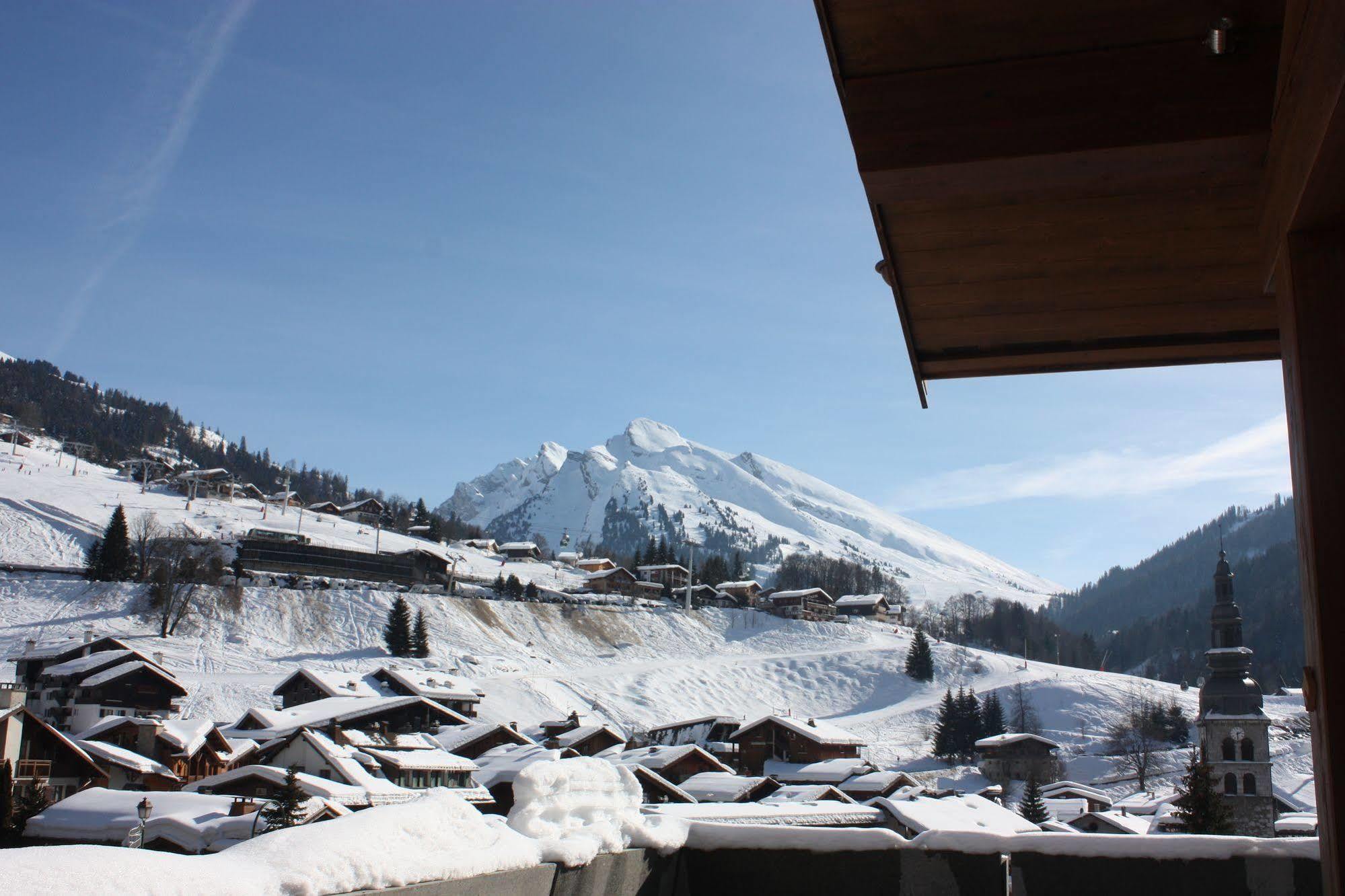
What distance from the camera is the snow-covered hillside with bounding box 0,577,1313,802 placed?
51781 mm

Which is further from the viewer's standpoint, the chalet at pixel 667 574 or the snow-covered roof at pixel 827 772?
the chalet at pixel 667 574

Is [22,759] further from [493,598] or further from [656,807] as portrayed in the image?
[493,598]

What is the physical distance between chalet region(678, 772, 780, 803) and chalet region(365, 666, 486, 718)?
1686cm

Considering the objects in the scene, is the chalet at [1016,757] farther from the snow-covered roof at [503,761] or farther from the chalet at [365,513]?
the chalet at [365,513]

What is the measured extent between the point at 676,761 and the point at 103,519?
58.8 metres

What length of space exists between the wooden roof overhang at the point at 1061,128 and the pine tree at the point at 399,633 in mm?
59277

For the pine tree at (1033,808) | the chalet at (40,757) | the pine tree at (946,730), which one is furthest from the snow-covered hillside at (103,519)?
the pine tree at (1033,808)

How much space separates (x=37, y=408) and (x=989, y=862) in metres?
161

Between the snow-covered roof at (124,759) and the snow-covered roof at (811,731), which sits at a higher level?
the snow-covered roof at (124,759)

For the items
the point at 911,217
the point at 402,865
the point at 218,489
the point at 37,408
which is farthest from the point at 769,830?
the point at 37,408

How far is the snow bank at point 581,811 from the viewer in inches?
123

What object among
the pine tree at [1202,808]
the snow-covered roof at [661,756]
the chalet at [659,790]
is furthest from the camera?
the snow-covered roof at [661,756]

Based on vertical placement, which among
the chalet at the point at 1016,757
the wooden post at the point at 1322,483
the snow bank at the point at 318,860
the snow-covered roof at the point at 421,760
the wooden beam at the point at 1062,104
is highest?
the wooden beam at the point at 1062,104

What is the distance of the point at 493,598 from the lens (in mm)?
76750
